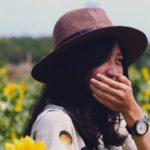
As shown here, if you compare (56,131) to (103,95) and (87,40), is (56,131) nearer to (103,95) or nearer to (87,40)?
(103,95)

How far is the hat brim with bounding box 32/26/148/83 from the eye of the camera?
2.49 m

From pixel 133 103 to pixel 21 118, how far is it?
3.65 meters

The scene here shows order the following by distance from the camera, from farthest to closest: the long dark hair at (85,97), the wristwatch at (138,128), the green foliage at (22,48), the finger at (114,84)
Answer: the green foliage at (22,48)
the long dark hair at (85,97)
the wristwatch at (138,128)
the finger at (114,84)

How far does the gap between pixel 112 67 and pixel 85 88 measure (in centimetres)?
13

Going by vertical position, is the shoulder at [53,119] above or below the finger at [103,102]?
below

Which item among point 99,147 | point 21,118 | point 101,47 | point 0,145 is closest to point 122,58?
point 101,47

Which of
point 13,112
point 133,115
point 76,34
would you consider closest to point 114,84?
point 133,115

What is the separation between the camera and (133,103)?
2.27 meters

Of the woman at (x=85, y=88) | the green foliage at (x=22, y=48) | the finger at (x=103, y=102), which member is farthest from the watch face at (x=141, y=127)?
the green foliage at (x=22, y=48)

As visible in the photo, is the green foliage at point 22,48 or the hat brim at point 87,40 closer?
the hat brim at point 87,40

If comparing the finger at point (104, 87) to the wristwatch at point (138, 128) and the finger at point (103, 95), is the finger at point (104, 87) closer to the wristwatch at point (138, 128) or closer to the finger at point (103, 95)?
the finger at point (103, 95)

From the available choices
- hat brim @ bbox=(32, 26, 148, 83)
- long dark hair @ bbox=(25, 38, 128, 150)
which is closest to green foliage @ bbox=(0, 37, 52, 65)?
hat brim @ bbox=(32, 26, 148, 83)

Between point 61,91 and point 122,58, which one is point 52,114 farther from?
point 122,58

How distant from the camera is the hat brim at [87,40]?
2.49 metres
